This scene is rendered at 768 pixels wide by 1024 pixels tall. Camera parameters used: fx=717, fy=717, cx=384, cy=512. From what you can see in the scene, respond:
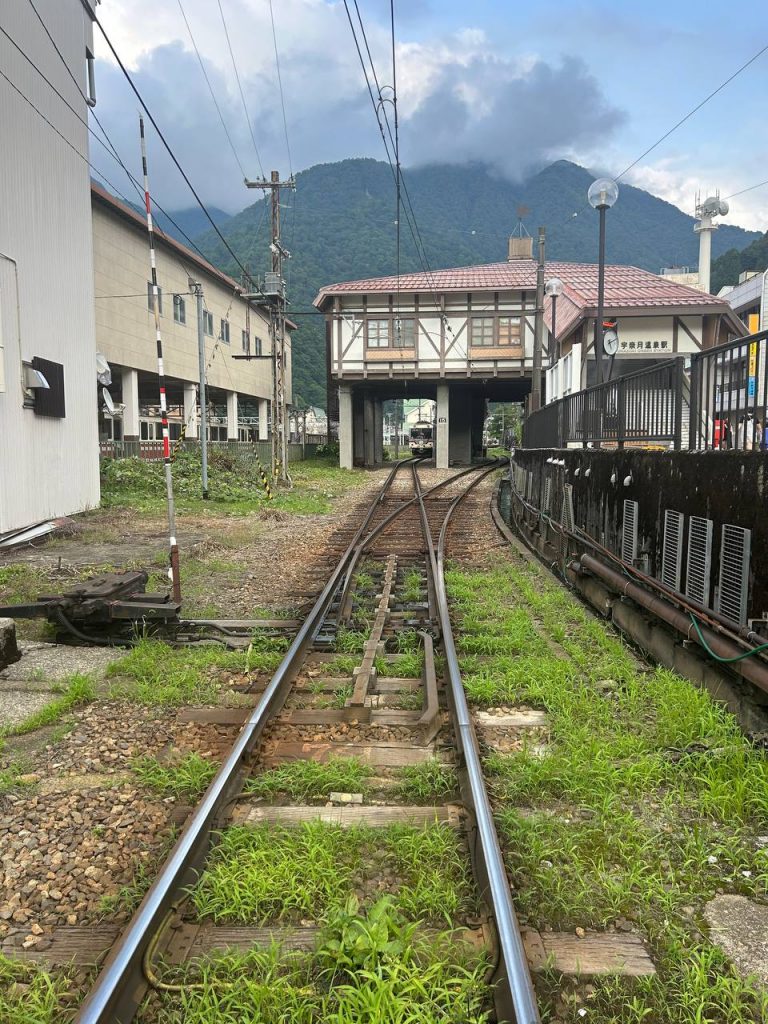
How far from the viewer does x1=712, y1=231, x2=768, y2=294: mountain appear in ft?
181

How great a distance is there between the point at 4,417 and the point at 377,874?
1161 cm

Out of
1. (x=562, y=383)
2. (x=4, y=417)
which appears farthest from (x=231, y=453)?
(x=4, y=417)

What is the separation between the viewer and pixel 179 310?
106ft

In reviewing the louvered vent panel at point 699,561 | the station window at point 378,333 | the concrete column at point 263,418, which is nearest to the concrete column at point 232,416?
the concrete column at point 263,418

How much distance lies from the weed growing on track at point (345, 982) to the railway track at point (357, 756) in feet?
0.24

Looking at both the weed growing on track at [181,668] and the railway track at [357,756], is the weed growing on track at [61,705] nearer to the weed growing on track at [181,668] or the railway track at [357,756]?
the weed growing on track at [181,668]

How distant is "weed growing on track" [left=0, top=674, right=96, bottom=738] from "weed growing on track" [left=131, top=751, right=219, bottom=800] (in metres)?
0.98

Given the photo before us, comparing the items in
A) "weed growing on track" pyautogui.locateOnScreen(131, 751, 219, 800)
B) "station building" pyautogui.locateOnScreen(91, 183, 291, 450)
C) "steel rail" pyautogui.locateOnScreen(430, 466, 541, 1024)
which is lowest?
"weed growing on track" pyautogui.locateOnScreen(131, 751, 219, 800)

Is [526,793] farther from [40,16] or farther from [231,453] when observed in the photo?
[231,453]

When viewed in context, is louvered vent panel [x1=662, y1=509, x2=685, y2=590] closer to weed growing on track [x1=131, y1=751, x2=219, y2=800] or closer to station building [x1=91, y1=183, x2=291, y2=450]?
weed growing on track [x1=131, y1=751, x2=219, y2=800]

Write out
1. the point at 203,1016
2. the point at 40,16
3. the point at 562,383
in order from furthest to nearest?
the point at 562,383, the point at 40,16, the point at 203,1016

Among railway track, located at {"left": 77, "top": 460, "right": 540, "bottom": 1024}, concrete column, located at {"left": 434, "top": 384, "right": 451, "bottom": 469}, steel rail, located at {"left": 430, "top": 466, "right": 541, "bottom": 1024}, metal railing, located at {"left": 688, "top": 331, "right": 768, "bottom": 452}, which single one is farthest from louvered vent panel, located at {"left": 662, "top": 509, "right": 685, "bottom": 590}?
concrete column, located at {"left": 434, "top": 384, "right": 451, "bottom": 469}

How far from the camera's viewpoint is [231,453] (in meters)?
29.7

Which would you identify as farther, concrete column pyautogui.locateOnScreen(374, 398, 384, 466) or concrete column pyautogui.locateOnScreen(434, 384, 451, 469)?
concrete column pyautogui.locateOnScreen(374, 398, 384, 466)
